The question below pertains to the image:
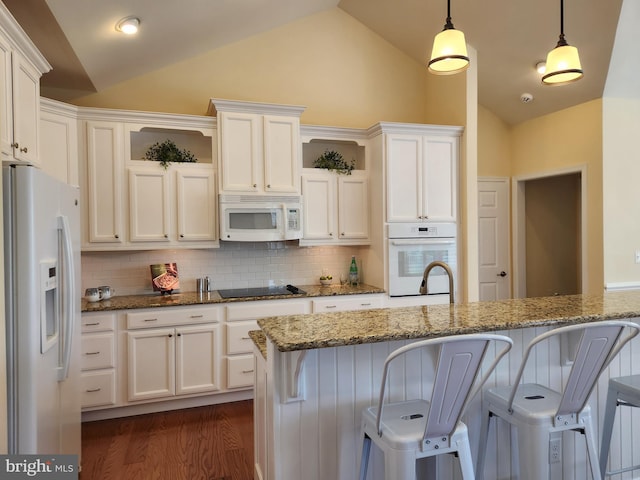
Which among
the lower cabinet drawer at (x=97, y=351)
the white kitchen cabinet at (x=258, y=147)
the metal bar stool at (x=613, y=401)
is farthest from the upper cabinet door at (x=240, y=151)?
the metal bar stool at (x=613, y=401)

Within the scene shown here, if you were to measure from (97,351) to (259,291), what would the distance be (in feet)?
4.53

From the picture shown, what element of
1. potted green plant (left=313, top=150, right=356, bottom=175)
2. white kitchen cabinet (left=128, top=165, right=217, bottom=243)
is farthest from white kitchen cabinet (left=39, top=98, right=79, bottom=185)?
potted green plant (left=313, top=150, right=356, bottom=175)

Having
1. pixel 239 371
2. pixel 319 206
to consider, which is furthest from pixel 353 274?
pixel 239 371

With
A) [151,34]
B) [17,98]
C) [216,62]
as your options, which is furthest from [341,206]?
[17,98]

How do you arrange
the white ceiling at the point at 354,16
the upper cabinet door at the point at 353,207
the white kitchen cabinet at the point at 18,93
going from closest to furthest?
the white kitchen cabinet at the point at 18,93 → the white ceiling at the point at 354,16 → the upper cabinet door at the point at 353,207

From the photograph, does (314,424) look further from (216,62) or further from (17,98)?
(216,62)

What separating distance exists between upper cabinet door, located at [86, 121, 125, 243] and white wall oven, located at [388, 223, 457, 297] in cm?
235

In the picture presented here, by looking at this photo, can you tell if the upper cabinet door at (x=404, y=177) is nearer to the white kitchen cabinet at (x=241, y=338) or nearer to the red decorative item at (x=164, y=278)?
the white kitchen cabinet at (x=241, y=338)

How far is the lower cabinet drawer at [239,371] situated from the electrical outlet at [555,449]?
7.33ft

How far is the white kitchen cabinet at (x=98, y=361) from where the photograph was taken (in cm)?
311

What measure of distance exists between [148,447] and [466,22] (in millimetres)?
4290

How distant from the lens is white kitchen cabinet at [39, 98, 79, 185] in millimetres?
3080

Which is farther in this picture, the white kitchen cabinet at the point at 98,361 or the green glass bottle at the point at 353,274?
the green glass bottle at the point at 353,274

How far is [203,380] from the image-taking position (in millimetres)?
3385
